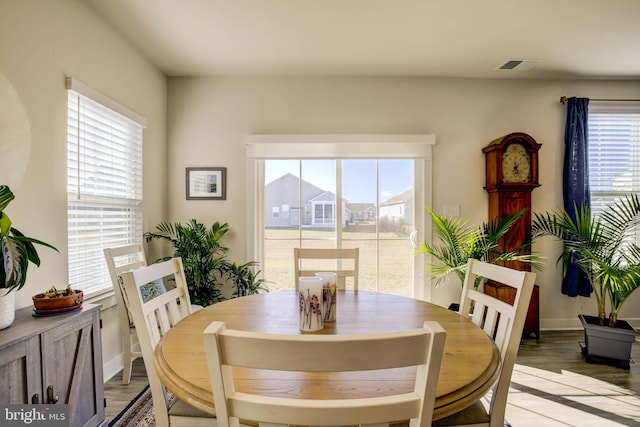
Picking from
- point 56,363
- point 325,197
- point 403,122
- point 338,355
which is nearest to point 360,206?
point 325,197

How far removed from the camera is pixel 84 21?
2139 millimetres

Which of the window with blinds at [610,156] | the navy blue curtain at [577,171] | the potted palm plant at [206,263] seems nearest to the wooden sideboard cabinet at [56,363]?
the potted palm plant at [206,263]

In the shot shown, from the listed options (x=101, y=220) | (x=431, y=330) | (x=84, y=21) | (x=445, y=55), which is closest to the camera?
(x=431, y=330)

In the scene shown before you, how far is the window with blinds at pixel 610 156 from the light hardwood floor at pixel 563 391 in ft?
5.09

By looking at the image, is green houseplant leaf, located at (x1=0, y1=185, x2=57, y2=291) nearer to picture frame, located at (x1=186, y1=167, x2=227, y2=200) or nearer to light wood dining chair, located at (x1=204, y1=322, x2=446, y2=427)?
light wood dining chair, located at (x1=204, y1=322, x2=446, y2=427)

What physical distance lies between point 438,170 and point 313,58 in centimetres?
166

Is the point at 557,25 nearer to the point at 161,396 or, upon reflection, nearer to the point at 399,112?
the point at 399,112

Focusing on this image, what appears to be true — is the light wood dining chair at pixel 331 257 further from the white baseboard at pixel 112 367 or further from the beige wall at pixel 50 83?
the white baseboard at pixel 112 367

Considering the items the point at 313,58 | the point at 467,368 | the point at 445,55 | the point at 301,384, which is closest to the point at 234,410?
the point at 301,384

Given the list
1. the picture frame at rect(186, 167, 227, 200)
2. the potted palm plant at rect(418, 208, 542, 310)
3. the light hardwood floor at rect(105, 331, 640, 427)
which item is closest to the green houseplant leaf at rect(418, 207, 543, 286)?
the potted palm plant at rect(418, 208, 542, 310)

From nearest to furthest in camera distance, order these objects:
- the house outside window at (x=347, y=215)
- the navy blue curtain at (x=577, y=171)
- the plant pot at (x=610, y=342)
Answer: the plant pot at (x=610, y=342)
the navy blue curtain at (x=577, y=171)
the house outside window at (x=347, y=215)

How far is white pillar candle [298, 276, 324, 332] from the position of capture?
1.22 metres

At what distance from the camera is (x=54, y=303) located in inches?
59.3

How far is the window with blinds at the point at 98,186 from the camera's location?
2078 mm
